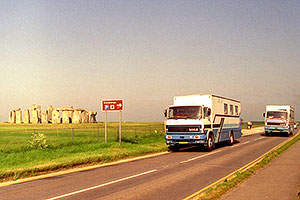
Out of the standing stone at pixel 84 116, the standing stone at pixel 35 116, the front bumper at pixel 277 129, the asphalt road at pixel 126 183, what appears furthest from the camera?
the standing stone at pixel 84 116

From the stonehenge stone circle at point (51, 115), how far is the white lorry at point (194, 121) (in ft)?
333

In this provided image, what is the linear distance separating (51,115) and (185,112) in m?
107

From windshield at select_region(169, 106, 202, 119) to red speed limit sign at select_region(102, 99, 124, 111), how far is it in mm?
3286

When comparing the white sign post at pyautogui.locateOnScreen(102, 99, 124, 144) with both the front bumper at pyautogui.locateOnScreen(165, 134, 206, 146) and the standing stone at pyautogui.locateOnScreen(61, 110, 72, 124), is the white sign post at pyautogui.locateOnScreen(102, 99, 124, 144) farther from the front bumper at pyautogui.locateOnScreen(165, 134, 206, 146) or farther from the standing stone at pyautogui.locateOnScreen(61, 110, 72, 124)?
the standing stone at pyautogui.locateOnScreen(61, 110, 72, 124)

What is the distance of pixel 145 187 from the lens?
984 centimetres

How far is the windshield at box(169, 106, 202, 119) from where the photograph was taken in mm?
20578

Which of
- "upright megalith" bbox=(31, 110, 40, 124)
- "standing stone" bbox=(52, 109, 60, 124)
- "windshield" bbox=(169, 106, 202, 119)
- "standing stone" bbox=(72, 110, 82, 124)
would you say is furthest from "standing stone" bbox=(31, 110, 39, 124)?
"windshield" bbox=(169, 106, 202, 119)

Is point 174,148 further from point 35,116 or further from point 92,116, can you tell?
point 92,116

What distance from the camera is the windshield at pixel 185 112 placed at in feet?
67.5

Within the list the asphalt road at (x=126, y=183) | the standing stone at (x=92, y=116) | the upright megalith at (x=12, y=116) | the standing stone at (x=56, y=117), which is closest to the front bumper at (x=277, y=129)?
the asphalt road at (x=126, y=183)

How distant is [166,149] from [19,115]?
111764mm

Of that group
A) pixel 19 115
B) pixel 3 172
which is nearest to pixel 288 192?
pixel 3 172

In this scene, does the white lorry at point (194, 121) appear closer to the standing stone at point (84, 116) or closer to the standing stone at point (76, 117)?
the standing stone at point (76, 117)

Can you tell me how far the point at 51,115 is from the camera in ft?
397
